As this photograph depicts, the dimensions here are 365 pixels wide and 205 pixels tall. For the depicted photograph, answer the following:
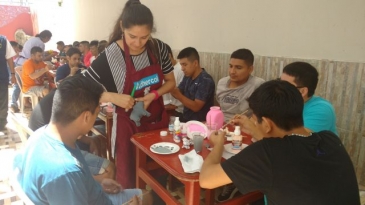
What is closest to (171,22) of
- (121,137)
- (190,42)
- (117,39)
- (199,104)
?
(190,42)

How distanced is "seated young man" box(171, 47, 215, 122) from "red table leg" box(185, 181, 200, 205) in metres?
1.27

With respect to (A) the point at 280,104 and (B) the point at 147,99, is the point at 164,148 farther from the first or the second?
(A) the point at 280,104

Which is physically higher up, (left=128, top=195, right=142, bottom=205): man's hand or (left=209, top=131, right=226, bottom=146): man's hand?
(left=209, top=131, right=226, bottom=146): man's hand

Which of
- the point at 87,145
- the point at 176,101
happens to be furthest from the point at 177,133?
the point at 176,101

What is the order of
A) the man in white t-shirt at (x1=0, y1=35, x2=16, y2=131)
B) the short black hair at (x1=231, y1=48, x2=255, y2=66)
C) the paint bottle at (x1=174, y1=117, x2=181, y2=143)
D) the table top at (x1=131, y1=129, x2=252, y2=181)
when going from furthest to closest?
1. the man in white t-shirt at (x1=0, y1=35, x2=16, y2=131)
2. the short black hair at (x1=231, y1=48, x2=255, y2=66)
3. the paint bottle at (x1=174, y1=117, x2=181, y2=143)
4. the table top at (x1=131, y1=129, x2=252, y2=181)

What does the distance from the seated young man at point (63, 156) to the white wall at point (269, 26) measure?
1937mm

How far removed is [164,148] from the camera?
63.4 inches

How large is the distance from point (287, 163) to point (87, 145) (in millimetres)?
2016

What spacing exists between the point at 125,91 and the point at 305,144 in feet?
3.70

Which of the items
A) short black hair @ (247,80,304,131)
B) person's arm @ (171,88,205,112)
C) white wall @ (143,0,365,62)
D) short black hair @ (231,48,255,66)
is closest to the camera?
short black hair @ (247,80,304,131)

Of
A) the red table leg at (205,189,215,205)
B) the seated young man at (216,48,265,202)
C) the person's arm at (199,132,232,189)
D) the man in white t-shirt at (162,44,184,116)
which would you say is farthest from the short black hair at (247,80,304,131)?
the man in white t-shirt at (162,44,184,116)

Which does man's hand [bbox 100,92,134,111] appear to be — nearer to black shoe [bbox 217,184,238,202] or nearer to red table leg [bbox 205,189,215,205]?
red table leg [bbox 205,189,215,205]

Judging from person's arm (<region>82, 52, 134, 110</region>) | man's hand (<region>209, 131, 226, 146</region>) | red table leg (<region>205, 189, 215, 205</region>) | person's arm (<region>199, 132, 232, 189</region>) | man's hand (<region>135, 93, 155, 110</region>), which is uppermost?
person's arm (<region>82, 52, 134, 110</region>)

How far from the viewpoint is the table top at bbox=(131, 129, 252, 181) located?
1.33 metres
